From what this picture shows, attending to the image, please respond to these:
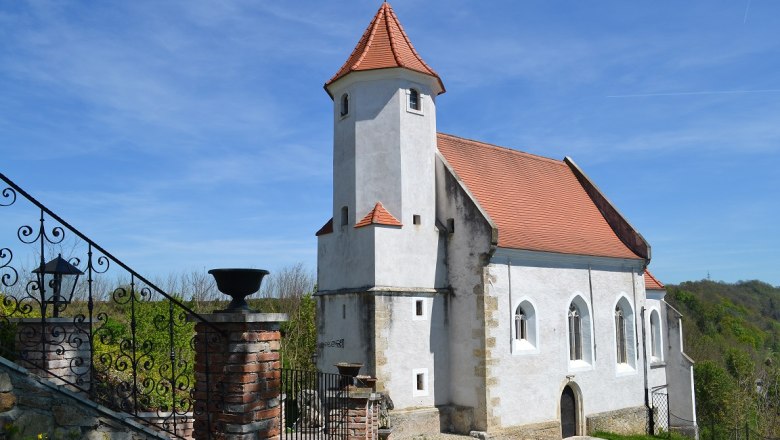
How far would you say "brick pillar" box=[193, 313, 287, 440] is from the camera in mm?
5766

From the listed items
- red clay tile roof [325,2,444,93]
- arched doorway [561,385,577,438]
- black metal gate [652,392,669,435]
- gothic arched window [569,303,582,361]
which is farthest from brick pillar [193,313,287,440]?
black metal gate [652,392,669,435]

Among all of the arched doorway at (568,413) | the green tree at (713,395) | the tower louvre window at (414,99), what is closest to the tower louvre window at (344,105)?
the tower louvre window at (414,99)

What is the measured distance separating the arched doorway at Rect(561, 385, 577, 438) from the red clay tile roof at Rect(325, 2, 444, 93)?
11.2 m

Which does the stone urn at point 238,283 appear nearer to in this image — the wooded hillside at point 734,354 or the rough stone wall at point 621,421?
the rough stone wall at point 621,421

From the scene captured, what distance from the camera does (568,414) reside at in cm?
2070

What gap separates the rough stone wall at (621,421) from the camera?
69.5 feet

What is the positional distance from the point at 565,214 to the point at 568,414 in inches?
294

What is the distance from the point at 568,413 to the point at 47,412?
18660 millimetres

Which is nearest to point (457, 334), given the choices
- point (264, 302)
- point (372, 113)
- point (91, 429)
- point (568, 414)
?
point (568, 414)

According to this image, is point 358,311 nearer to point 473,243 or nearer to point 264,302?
point 473,243

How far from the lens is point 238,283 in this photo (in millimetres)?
5977

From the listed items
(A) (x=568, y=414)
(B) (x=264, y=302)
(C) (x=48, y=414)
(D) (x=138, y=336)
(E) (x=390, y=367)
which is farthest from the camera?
(B) (x=264, y=302)

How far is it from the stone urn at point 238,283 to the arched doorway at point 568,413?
1694cm

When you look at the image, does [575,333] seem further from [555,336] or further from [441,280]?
[441,280]
